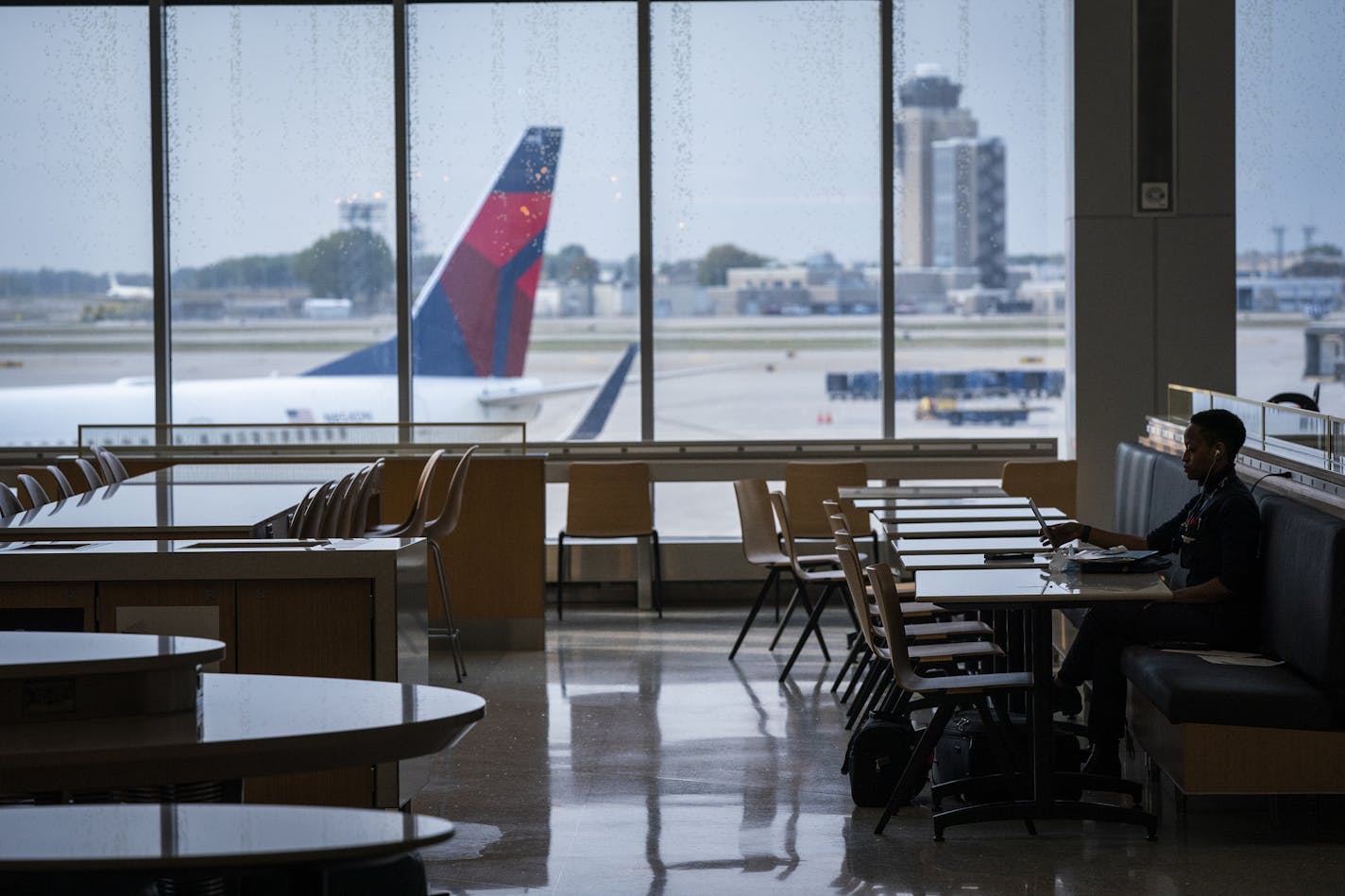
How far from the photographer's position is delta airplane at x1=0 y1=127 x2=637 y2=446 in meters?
10.3

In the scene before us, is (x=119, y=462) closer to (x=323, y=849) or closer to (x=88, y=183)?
(x=88, y=183)

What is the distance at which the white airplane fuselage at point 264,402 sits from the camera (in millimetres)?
10414

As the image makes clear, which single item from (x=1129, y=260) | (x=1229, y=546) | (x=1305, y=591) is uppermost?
(x=1129, y=260)

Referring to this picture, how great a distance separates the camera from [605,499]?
9305mm

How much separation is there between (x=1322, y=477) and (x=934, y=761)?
1.74 m

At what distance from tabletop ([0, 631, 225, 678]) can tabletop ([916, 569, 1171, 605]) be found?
235 centimetres

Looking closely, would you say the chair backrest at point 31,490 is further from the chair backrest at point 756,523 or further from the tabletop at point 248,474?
the chair backrest at point 756,523

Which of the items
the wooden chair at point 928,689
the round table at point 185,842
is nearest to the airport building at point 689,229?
the wooden chair at point 928,689

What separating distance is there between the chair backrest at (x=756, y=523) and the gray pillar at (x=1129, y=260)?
8.22ft

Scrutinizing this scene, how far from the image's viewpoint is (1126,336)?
9.68 m

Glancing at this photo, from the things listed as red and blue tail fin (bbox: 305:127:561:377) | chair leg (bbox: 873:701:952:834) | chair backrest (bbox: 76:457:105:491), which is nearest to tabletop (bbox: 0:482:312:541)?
chair backrest (bbox: 76:457:105:491)

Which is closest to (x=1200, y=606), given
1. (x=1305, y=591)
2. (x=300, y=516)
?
(x=1305, y=591)

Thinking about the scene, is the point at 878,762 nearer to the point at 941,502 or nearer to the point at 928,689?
the point at 928,689

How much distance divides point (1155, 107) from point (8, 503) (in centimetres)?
690
